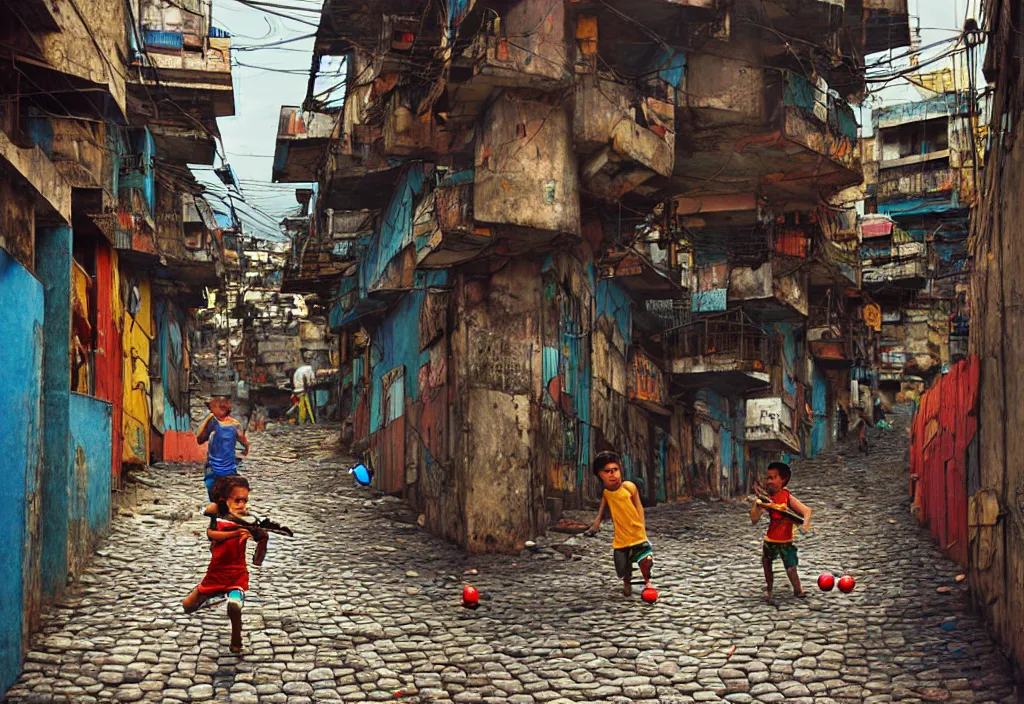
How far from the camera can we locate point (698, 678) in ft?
30.1

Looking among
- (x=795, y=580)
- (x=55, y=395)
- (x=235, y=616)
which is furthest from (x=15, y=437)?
(x=795, y=580)

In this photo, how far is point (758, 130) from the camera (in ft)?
60.1

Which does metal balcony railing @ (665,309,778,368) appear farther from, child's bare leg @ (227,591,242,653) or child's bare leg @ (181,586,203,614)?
child's bare leg @ (181,586,203,614)

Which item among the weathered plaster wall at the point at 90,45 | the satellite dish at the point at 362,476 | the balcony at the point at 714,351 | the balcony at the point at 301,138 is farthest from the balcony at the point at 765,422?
the weathered plaster wall at the point at 90,45

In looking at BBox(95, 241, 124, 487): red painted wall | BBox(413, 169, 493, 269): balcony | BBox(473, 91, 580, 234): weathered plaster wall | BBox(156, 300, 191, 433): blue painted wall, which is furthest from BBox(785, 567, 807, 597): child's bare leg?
BBox(156, 300, 191, 433): blue painted wall

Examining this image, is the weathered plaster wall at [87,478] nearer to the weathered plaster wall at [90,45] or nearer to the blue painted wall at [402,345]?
the weathered plaster wall at [90,45]

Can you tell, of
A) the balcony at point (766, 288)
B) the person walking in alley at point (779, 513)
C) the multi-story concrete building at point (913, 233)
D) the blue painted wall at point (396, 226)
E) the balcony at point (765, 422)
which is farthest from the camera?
the multi-story concrete building at point (913, 233)

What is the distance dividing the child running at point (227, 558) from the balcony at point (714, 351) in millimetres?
16474

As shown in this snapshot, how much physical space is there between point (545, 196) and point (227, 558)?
796 centimetres

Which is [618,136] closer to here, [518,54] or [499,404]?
[518,54]

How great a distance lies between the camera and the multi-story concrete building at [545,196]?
15469 mm

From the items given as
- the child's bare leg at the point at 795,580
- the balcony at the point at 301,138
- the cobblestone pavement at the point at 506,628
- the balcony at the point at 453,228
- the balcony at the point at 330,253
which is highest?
the balcony at the point at 301,138

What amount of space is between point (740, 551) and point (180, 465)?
13.4 m

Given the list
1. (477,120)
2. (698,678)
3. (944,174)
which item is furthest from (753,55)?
(944,174)
